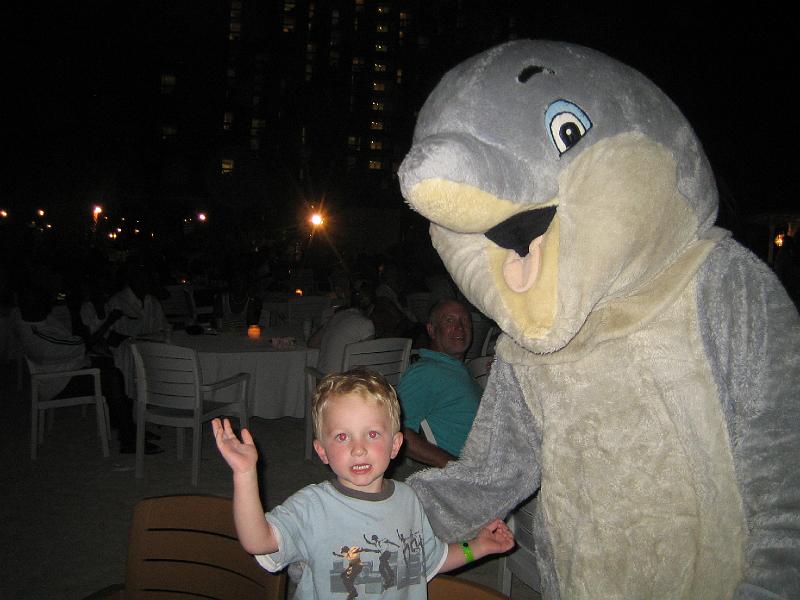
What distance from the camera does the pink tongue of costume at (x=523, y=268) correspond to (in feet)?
3.58

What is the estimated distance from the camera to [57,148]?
17.1 meters

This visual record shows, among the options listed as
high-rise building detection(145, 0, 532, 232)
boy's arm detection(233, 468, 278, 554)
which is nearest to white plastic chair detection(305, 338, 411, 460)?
boy's arm detection(233, 468, 278, 554)

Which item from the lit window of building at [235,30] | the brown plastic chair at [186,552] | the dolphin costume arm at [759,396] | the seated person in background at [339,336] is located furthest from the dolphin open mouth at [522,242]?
the lit window of building at [235,30]

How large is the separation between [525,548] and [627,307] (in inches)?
61.8

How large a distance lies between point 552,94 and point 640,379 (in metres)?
0.54

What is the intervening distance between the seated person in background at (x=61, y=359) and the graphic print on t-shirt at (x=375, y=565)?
424 centimetres

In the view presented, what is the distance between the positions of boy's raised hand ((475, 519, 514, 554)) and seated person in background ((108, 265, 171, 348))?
538 centimetres

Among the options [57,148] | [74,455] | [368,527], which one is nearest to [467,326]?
[368,527]

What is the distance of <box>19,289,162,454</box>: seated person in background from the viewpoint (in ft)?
16.6

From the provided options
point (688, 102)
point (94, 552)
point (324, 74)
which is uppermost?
point (324, 74)

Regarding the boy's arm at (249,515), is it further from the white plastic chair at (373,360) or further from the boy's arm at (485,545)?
the white plastic chair at (373,360)

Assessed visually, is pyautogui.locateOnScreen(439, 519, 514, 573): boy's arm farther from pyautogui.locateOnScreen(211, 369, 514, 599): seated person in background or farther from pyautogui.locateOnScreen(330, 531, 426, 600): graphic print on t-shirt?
pyautogui.locateOnScreen(330, 531, 426, 600): graphic print on t-shirt

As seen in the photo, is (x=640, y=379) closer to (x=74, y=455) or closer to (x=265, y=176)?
(x=74, y=455)

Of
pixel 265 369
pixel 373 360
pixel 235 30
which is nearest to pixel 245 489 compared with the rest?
pixel 373 360
